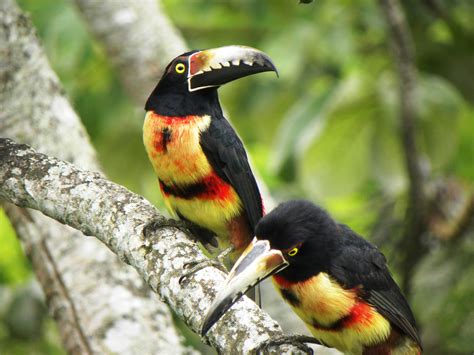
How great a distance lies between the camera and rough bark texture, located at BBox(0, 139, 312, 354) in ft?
10.8

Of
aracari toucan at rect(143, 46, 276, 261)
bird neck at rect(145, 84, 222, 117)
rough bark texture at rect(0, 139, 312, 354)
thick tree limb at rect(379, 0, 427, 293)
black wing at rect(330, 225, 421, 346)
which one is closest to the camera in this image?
rough bark texture at rect(0, 139, 312, 354)

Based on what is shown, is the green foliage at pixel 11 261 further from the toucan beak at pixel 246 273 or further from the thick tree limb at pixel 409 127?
the toucan beak at pixel 246 273

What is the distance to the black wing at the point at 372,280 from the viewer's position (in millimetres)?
4168

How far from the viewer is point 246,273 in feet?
11.0

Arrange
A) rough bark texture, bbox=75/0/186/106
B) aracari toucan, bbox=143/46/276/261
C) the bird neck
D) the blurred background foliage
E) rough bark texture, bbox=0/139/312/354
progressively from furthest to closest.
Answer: the blurred background foliage → rough bark texture, bbox=75/0/186/106 → the bird neck → aracari toucan, bbox=143/46/276/261 → rough bark texture, bbox=0/139/312/354

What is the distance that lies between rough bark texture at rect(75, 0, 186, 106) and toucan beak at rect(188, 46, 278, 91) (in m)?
1.35

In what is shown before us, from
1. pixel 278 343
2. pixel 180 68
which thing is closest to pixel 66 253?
pixel 180 68

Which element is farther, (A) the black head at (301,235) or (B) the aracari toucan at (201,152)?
(B) the aracari toucan at (201,152)

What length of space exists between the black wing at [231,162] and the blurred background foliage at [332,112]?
4.18 feet

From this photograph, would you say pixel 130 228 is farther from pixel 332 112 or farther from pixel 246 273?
pixel 332 112

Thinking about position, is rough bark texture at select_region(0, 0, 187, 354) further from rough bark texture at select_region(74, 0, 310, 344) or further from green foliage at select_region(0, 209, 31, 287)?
green foliage at select_region(0, 209, 31, 287)

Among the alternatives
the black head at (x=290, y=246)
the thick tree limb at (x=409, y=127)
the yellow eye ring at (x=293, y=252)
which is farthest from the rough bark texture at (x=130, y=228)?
the thick tree limb at (x=409, y=127)

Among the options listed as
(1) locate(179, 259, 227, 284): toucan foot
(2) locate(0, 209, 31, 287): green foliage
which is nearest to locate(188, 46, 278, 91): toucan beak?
(1) locate(179, 259, 227, 284): toucan foot

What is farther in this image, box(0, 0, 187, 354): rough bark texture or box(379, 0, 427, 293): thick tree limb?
box(379, 0, 427, 293): thick tree limb
